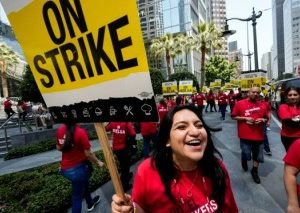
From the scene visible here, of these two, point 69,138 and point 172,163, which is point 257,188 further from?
point 172,163

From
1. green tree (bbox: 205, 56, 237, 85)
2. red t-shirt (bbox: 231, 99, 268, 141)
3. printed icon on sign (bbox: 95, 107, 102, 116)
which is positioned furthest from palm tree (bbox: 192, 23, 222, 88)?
printed icon on sign (bbox: 95, 107, 102, 116)

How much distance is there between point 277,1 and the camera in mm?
198250

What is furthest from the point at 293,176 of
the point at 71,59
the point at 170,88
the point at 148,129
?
the point at 170,88

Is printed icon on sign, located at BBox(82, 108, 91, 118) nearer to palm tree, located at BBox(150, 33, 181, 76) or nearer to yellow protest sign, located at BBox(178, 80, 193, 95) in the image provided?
yellow protest sign, located at BBox(178, 80, 193, 95)

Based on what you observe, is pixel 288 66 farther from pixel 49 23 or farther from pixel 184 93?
pixel 49 23

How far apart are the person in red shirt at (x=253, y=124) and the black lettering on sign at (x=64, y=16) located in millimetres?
5096

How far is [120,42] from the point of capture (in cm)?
172

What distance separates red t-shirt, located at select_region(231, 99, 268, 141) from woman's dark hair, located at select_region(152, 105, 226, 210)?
424cm

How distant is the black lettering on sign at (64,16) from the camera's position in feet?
6.17

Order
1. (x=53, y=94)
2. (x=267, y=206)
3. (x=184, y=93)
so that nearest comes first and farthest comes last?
(x=53, y=94) < (x=267, y=206) < (x=184, y=93)

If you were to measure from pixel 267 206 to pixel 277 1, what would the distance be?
713 feet

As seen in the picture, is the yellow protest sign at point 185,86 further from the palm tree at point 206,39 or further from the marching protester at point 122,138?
the palm tree at point 206,39

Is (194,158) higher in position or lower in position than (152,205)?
higher

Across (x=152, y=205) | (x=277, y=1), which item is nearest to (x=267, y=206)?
(x=152, y=205)
